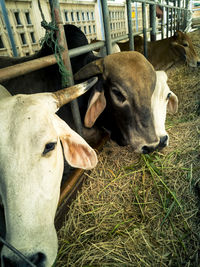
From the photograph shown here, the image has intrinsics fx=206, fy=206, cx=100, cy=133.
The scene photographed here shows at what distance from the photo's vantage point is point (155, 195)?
2.07 meters

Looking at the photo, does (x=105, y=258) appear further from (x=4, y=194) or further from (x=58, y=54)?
(x=58, y=54)

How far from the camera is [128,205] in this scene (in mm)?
2023

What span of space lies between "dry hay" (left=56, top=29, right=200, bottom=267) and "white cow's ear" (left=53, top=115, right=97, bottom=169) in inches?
19.0

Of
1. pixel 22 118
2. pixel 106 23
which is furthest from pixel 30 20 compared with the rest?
pixel 22 118

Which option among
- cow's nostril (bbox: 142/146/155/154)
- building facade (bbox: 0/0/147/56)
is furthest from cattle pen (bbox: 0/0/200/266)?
building facade (bbox: 0/0/147/56)

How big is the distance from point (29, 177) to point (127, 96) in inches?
54.2

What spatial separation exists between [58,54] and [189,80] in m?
3.56

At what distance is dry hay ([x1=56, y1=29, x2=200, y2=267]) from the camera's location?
5.27ft

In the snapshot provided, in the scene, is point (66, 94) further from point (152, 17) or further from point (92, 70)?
point (152, 17)

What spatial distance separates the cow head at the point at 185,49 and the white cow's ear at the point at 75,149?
16.0 feet

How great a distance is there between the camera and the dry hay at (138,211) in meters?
1.61

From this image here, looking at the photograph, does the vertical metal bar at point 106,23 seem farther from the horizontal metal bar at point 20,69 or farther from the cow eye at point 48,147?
the cow eye at point 48,147

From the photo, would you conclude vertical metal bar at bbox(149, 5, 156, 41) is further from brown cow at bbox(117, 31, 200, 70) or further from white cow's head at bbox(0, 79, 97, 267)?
white cow's head at bbox(0, 79, 97, 267)

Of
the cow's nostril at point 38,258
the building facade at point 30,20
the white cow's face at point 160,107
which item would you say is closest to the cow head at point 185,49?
the building facade at point 30,20
